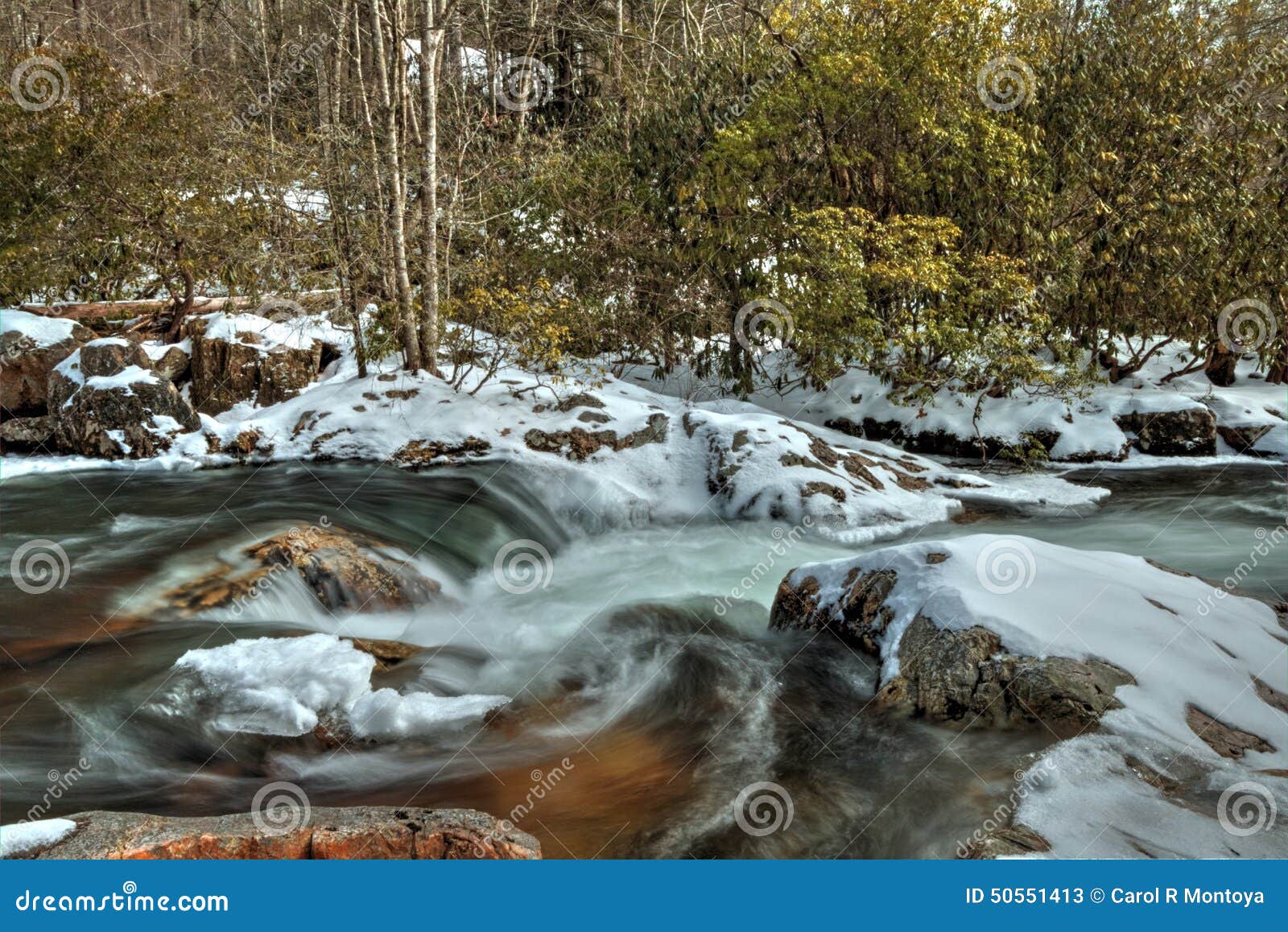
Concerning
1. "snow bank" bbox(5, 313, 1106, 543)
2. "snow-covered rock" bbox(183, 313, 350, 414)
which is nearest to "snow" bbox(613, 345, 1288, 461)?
"snow bank" bbox(5, 313, 1106, 543)

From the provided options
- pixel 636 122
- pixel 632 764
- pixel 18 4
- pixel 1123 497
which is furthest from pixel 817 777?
pixel 18 4

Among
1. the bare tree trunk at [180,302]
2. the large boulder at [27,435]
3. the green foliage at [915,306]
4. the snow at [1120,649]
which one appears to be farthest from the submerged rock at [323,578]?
the bare tree trunk at [180,302]

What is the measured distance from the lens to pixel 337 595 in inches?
304

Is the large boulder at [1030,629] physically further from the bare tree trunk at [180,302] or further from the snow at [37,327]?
the snow at [37,327]

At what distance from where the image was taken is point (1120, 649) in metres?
5.64

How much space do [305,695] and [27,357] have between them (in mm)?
9873

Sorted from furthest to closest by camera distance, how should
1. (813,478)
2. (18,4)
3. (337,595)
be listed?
(18,4) → (813,478) → (337,595)

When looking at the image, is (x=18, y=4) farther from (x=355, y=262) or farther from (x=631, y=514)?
(x=631, y=514)

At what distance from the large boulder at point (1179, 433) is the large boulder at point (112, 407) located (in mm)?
13418

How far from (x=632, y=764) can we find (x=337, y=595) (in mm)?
3347

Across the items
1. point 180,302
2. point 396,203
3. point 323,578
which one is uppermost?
point 396,203

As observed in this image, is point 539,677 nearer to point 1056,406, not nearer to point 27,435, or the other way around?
point 27,435

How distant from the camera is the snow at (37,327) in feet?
42.7

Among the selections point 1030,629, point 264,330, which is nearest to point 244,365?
point 264,330
